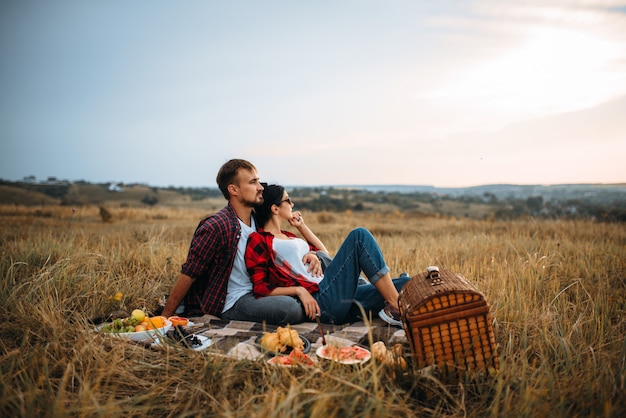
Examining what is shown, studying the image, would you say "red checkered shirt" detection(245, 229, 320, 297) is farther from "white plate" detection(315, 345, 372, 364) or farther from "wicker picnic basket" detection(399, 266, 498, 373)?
"wicker picnic basket" detection(399, 266, 498, 373)

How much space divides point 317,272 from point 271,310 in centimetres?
64

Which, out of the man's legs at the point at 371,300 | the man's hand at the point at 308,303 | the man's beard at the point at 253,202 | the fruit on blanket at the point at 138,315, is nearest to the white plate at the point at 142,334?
the fruit on blanket at the point at 138,315

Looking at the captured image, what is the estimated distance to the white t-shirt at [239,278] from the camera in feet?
13.7

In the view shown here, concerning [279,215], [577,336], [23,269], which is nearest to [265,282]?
[279,215]

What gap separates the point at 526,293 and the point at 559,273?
126cm

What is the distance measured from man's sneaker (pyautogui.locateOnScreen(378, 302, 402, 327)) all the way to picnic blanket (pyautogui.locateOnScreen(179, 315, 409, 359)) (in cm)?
6

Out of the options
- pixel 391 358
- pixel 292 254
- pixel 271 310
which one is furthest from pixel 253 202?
pixel 391 358

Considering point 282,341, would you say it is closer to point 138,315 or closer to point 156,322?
point 156,322

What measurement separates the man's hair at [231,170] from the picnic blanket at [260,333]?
1.30m

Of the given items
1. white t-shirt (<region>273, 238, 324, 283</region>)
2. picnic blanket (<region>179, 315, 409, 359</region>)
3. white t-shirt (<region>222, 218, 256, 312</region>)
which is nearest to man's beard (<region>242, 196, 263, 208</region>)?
white t-shirt (<region>222, 218, 256, 312</region>)

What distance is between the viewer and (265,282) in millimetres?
4055

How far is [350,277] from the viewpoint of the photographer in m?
3.90

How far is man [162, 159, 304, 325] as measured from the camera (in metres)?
3.98

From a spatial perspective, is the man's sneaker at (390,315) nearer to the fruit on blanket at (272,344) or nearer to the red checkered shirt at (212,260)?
the fruit on blanket at (272,344)
